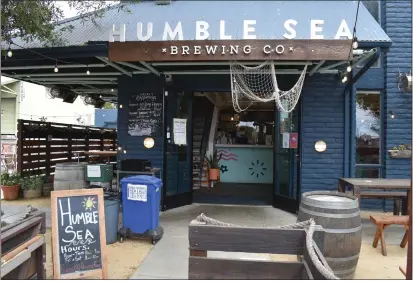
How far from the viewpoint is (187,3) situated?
7410mm

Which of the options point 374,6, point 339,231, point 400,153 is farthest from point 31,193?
point 374,6

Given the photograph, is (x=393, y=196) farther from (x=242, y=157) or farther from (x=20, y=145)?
(x=20, y=145)

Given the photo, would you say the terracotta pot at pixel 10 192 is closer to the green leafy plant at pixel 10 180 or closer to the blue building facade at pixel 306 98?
the green leafy plant at pixel 10 180

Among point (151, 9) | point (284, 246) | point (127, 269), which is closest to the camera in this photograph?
point (284, 246)

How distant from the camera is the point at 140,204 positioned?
4.71 meters

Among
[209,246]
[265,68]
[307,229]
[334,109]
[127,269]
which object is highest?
[265,68]

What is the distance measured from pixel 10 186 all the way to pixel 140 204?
16.0 feet

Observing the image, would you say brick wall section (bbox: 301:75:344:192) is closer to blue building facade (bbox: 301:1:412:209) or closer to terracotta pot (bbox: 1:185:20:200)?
blue building facade (bbox: 301:1:412:209)

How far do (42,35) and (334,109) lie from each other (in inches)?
214

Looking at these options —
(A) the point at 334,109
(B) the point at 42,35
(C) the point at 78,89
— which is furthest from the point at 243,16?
(C) the point at 78,89

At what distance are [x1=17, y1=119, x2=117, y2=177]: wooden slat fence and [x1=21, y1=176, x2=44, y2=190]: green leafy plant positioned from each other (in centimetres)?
44

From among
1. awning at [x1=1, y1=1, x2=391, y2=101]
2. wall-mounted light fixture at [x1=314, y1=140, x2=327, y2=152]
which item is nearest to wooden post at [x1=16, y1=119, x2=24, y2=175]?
awning at [x1=1, y1=1, x2=391, y2=101]

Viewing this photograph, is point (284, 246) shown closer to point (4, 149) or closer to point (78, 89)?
point (78, 89)

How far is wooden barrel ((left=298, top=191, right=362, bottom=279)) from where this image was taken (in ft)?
11.2
